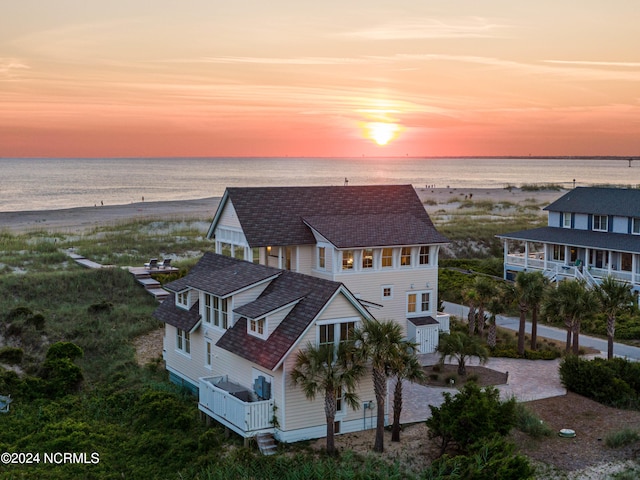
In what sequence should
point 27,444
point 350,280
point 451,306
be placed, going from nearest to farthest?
point 27,444 → point 350,280 → point 451,306

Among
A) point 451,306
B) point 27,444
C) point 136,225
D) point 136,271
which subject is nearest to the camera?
point 27,444

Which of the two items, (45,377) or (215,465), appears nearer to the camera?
(215,465)

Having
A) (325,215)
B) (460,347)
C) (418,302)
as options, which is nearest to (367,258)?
(418,302)

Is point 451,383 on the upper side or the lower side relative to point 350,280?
lower

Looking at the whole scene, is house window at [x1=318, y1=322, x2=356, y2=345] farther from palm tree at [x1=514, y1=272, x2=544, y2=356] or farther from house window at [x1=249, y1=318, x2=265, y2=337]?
palm tree at [x1=514, y1=272, x2=544, y2=356]

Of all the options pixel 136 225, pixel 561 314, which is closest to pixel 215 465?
pixel 561 314

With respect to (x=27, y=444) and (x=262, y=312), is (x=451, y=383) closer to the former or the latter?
(x=262, y=312)

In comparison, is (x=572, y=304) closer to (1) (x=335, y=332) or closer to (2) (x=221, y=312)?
(1) (x=335, y=332)

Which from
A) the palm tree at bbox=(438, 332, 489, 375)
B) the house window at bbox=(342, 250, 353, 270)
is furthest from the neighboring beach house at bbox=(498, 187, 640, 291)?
the house window at bbox=(342, 250, 353, 270)
